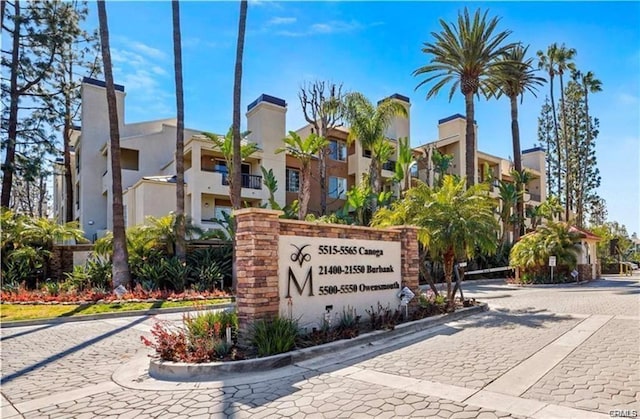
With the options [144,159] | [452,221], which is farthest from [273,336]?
[144,159]

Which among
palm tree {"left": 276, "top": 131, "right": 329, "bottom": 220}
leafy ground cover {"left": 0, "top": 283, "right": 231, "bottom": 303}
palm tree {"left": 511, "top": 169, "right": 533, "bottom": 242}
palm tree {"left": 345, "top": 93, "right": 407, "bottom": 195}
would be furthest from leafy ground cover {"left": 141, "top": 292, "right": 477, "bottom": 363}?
palm tree {"left": 511, "top": 169, "right": 533, "bottom": 242}

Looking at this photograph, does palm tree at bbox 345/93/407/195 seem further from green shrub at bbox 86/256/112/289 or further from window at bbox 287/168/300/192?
green shrub at bbox 86/256/112/289

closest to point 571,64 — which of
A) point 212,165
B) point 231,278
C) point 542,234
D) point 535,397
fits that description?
point 542,234

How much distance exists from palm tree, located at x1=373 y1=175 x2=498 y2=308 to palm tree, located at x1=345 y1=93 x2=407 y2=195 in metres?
13.1

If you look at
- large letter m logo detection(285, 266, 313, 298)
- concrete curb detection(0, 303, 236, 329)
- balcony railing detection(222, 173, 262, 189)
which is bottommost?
concrete curb detection(0, 303, 236, 329)

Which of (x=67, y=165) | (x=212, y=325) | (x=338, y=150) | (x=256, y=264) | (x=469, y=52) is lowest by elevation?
(x=212, y=325)

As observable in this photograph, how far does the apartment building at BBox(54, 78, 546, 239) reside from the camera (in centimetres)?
2436

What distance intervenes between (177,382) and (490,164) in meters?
38.9

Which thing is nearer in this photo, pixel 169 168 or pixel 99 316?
pixel 99 316

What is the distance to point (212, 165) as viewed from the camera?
92.0 feet

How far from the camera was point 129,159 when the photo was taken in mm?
28672

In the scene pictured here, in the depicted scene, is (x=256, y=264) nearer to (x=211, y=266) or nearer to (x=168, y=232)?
(x=211, y=266)

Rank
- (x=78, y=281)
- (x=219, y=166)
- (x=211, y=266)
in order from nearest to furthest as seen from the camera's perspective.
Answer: (x=78, y=281)
(x=211, y=266)
(x=219, y=166)

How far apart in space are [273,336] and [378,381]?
1.94 meters
